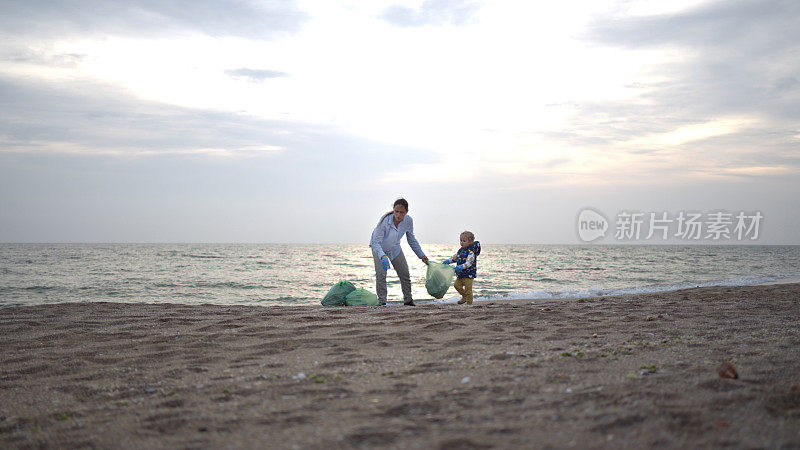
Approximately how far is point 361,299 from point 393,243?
4.40 ft

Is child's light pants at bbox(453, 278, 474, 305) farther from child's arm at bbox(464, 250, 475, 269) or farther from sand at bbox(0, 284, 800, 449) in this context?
sand at bbox(0, 284, 800, 449)

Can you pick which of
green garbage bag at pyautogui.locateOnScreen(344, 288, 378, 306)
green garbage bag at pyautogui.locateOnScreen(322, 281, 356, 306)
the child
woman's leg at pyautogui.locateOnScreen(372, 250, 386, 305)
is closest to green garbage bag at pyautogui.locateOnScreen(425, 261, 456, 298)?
the child

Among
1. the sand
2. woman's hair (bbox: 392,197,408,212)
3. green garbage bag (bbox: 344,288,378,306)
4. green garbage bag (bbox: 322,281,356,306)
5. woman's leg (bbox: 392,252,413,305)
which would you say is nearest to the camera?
the sand

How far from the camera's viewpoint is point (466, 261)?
9.23 metres

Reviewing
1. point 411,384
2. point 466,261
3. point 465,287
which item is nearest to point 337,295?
point 465,287

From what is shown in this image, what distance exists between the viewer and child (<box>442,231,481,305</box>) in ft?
30.4

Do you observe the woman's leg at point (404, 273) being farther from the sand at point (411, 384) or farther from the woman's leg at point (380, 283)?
the sand at point (411, 384)

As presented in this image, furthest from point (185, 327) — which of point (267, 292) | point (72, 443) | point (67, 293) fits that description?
point (67, 293)

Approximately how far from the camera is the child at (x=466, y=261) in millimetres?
9262

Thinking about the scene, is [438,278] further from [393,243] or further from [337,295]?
[337,295]

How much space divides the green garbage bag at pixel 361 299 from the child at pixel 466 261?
159 cm

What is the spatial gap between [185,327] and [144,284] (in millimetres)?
13757

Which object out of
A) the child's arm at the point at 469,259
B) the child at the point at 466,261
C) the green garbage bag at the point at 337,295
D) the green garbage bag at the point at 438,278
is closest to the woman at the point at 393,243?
the green garbage bag at the point at 438,278

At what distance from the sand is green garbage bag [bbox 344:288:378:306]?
310 centimetres
